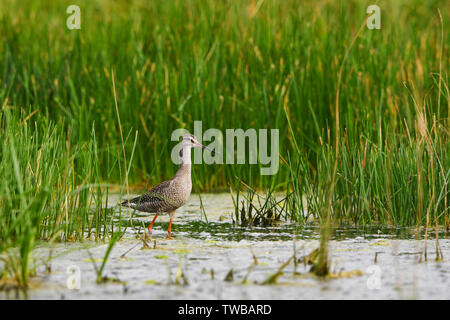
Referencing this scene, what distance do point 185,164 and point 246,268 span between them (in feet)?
6.60

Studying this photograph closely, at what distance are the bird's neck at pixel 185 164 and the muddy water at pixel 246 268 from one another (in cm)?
57

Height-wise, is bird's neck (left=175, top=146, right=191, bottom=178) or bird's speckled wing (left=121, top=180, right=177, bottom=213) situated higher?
bird's neck (left=175, top=146, right=191, bottom=178)

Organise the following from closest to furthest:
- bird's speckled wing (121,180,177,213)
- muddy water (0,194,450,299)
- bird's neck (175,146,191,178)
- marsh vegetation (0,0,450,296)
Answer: muddy water (0,194,450,299), bird's speckled wing (121,180,177,213), bird's neck (175,146,191,178), marsh vegetation (0,0,450,296)

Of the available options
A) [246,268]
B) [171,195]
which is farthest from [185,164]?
[246,268]

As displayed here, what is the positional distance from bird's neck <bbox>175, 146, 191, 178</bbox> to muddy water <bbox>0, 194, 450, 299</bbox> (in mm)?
567

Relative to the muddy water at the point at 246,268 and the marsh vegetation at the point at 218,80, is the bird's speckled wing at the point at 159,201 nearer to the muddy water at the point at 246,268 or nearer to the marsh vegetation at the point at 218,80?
the muddy water at the point at 246,268

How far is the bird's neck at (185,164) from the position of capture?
21.3 feet

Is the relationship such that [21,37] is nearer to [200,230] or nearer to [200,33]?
[200,33]

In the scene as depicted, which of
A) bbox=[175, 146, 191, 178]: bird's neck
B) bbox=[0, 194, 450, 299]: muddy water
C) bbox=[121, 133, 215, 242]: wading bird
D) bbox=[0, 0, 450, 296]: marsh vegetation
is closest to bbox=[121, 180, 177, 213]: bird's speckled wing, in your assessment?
bbox=[121, 133, 215, 242]: wading bird

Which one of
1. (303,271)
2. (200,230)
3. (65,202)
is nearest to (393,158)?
(200,230)

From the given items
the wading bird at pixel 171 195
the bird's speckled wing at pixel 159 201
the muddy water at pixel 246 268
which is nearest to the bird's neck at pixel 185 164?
the wading bird at pixel 171 195

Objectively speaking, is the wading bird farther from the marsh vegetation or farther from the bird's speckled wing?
the marsh vegetation

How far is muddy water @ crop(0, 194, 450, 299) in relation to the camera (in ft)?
13.6

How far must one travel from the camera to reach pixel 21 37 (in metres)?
8.93
